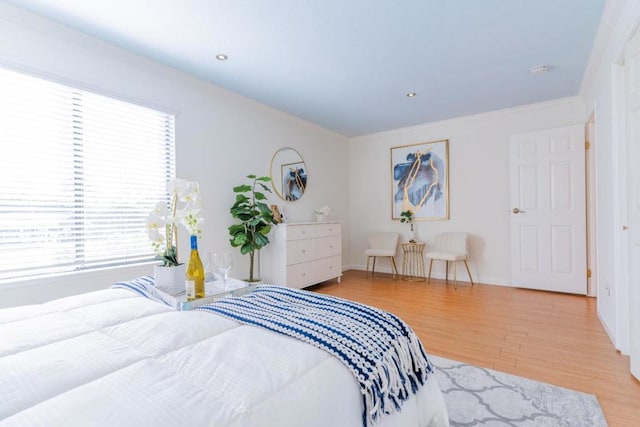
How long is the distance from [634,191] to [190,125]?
366cm

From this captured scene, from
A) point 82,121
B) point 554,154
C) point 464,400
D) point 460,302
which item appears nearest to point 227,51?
point 82,121

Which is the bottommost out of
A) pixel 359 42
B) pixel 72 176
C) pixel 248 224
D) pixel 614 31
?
pixel 248 224

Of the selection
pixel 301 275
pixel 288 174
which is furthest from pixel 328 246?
pixel 288 174

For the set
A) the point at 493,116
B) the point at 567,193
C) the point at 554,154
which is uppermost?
the point at 493,116

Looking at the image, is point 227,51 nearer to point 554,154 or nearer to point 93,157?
point 93,157

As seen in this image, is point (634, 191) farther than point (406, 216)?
No

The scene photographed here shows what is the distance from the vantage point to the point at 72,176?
2.49m

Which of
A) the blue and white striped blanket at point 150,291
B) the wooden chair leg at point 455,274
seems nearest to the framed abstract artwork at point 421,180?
the wooden chair leg at point 455,274

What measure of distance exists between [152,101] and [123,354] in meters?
2.81

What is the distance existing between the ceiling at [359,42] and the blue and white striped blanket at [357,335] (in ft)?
6.53

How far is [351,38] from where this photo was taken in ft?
8.40

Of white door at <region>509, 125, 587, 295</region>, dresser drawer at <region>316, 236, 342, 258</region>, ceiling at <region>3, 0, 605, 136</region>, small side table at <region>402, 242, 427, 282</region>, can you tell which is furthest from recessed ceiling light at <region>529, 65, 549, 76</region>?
dresser drawer at <region>316, 236, 342, 258</region>

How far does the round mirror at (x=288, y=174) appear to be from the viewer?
4410mm

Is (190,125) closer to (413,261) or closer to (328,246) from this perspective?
(328,246)
